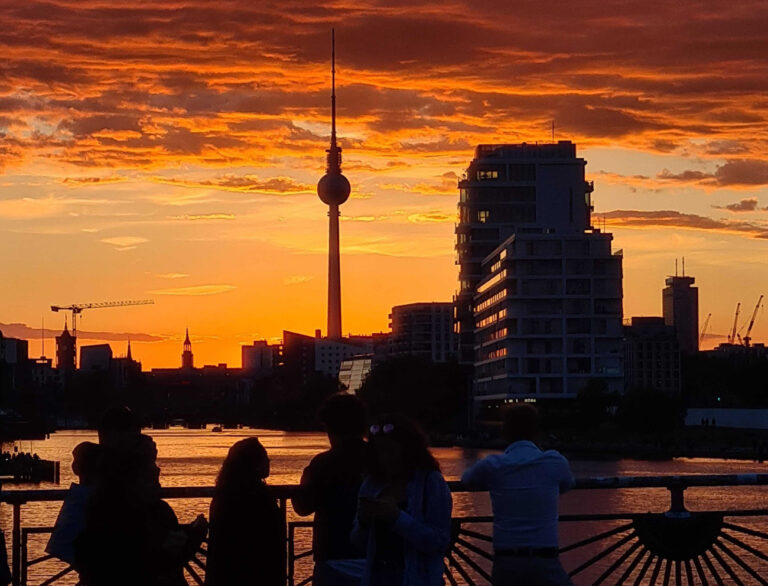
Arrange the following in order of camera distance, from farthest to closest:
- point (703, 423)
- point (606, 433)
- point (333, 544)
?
1. point (703, 423)
2. point (606, 433)
3. point (333, 544)

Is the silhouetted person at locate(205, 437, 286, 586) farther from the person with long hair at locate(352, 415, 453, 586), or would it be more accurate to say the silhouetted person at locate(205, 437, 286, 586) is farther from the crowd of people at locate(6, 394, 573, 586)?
the person with long hair at locate(352, 415, 453, 586)

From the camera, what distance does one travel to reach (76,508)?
427 inches

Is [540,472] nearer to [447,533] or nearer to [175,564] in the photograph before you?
[447,533]

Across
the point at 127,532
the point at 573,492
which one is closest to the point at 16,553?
the point at 127,532

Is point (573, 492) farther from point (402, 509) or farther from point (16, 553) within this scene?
point (402, 509)

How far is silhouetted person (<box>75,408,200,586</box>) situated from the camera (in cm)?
971

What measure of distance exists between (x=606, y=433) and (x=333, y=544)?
570ft

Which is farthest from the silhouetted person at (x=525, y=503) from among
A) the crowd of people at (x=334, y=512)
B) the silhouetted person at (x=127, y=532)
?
the silhouetted person at (x=127, y=532)

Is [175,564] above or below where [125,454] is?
below

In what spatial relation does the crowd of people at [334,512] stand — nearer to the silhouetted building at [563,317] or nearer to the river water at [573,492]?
the river water at [573,492]

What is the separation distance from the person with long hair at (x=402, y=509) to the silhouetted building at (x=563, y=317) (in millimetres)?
172368

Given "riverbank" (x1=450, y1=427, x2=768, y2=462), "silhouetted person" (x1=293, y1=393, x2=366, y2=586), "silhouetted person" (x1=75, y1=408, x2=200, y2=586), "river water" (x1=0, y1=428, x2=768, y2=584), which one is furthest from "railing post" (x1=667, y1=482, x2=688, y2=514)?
"riverbank" (x1=450, y1=427, x2=768, y2=462)

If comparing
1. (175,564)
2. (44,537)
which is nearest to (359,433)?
(175,564)

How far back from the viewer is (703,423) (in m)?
195
